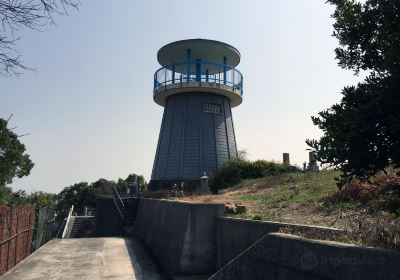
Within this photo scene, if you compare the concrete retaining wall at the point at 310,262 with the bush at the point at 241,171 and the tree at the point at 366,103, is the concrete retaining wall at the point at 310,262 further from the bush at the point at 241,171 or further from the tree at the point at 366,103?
the bush at the point at 241,171

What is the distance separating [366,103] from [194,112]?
82.3ft

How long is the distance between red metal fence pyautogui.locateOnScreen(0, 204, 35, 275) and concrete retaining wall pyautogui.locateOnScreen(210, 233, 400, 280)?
7687 millimetres

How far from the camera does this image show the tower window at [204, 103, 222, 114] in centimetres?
2894

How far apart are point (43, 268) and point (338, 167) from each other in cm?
1134

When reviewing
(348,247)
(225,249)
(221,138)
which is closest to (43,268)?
(225,249)

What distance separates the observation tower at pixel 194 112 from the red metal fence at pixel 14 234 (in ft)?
44.6

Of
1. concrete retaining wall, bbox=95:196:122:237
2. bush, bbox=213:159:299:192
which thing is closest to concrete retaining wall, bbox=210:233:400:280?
bush, bbox=213:159:299:192

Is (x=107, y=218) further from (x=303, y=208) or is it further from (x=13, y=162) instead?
(x=303, y=208)

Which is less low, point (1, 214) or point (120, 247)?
point (1, 214)

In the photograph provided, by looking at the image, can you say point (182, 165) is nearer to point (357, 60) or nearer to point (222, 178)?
point (222, 178)

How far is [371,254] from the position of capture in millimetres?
4078

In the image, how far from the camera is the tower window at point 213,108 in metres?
28.9

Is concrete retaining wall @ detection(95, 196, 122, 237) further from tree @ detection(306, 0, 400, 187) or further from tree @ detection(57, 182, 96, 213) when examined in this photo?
tree @ detection(57, 182, 96, 213)

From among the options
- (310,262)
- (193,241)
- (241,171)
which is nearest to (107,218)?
(241,171)
